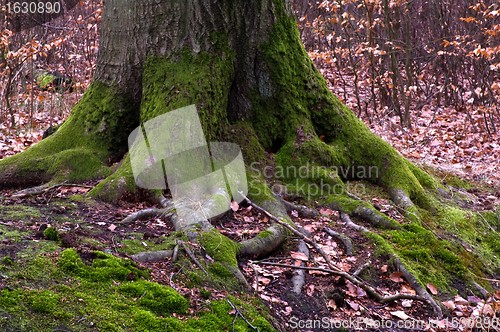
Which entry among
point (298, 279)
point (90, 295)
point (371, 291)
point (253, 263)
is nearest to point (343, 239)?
point (371, 291)

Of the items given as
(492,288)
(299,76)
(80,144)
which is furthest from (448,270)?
(80,144)

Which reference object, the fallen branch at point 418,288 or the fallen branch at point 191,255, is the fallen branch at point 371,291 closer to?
the fallen branch at point 418,288

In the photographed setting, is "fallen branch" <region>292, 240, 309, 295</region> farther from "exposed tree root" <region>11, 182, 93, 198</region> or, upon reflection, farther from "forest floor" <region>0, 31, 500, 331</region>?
"exposed tree root" <region>11, 182, 93, 198</region>

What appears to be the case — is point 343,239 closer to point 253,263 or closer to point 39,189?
point 253,263

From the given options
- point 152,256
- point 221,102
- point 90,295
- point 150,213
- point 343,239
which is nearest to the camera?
point 90,295

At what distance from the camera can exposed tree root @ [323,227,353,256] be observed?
448cm

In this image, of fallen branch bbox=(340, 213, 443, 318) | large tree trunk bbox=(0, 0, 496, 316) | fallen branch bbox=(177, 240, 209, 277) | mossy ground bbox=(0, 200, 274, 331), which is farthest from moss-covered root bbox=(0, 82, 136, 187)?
fallen branch bbox=(340, 213, 443, 318)

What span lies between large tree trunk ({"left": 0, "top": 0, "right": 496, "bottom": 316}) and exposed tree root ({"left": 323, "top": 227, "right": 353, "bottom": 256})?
468 mm

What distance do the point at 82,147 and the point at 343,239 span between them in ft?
9.29

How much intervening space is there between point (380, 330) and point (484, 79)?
9049 millimetres

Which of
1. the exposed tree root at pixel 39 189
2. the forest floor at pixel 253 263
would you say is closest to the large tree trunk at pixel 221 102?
the exposed tree root at pixel 39 189

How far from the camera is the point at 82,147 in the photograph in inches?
212

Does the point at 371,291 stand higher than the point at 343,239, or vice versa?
the point at 343,239

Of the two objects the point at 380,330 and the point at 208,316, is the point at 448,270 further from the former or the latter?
the point at 208,316
